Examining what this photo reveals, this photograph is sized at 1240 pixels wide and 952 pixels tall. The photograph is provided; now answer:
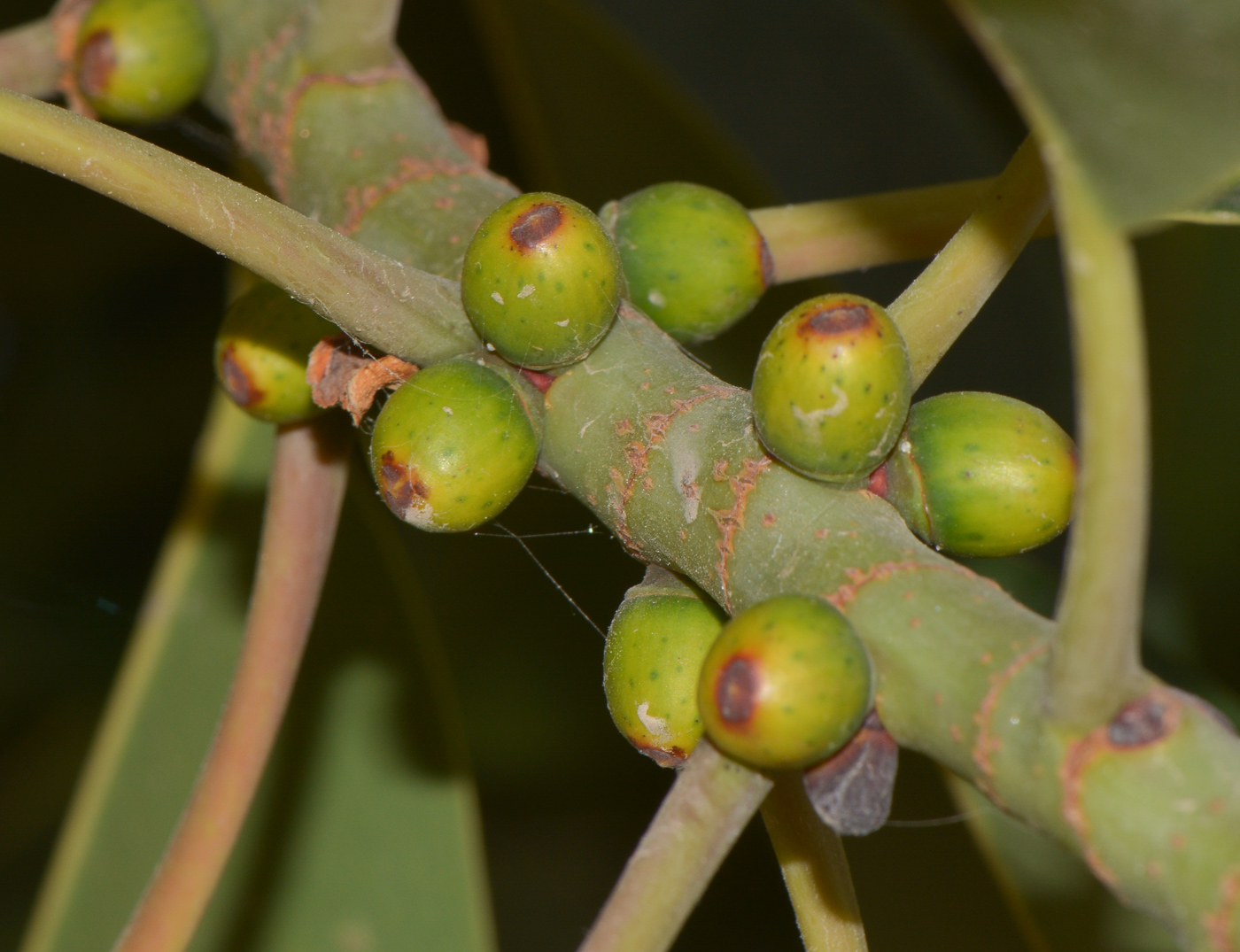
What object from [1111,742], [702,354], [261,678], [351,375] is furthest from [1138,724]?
[702,354]

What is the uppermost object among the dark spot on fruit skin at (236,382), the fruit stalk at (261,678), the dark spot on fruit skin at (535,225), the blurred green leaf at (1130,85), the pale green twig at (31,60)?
the blurred green leaf at (1130,85)

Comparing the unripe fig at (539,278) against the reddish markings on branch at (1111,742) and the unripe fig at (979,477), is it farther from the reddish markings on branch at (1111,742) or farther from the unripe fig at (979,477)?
the reddish markings on branch at (1111,742)

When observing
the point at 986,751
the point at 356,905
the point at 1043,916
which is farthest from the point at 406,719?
the point at 986,751

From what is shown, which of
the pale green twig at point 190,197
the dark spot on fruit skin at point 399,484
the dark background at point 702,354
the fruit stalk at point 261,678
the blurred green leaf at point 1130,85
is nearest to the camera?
the blurred green leaf at point 1130,85

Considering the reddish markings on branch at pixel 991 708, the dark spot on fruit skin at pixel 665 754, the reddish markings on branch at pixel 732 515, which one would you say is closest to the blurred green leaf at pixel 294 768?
the dark spot on fruit skin at pixel 665 754

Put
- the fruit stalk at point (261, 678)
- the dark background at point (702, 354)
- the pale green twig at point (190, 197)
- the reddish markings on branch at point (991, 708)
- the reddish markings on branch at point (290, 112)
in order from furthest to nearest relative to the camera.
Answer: the dark background at point (702, 354), the reddish markings on branch at point (290, 112), the fruit stalk at point (261, 678), the pale green twig at point (190, 197), the reddish markings on branch at point (991, 708)
